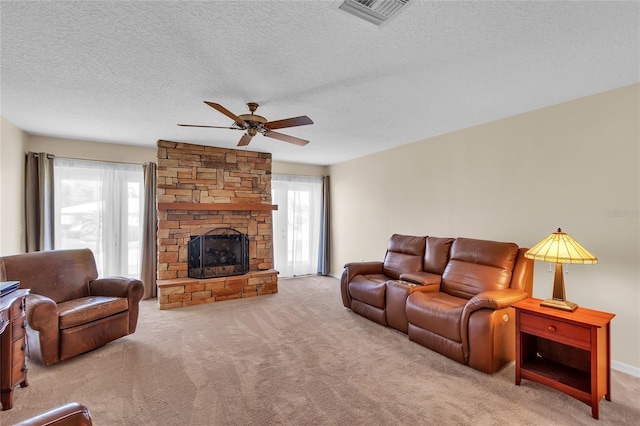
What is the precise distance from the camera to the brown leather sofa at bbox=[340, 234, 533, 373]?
100 inches

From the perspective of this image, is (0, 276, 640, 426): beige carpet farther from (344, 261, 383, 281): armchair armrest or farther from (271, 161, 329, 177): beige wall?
(271, 161, 329, 177): beige wall

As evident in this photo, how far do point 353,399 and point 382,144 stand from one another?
3663 millimetres

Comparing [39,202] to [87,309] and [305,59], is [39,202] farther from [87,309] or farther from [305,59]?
[305,59]

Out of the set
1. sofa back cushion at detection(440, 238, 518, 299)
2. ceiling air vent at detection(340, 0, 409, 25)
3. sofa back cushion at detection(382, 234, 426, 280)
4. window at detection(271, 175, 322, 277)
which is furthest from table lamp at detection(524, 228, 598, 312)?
window at detection(271, 175, 322, 277)

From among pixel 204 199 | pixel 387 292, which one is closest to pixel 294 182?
pixel 204 199

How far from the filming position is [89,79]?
2465mm

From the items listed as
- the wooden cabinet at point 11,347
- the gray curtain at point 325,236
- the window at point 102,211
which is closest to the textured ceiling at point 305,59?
the window at point 102,211

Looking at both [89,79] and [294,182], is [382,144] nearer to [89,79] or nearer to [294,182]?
[294,182]

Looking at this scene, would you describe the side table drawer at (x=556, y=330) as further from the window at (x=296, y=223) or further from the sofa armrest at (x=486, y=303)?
the window at (x=296, y=223)

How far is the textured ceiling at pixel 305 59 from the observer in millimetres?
1664

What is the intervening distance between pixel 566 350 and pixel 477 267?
0.99m

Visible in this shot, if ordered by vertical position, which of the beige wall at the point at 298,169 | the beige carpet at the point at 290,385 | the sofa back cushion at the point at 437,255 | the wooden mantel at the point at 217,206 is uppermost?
the beige wall at the point at 298,169

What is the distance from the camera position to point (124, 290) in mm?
3229

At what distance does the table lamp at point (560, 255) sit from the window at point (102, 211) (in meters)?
5.35
